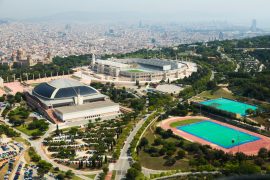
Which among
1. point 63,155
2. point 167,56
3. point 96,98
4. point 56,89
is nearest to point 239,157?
point 63,155

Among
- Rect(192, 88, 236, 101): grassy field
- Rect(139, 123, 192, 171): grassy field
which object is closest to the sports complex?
Rect(139, 123, 192, 171): grassy field

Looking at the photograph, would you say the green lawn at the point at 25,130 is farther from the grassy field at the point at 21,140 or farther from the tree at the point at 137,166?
the tree at the point at 137,166

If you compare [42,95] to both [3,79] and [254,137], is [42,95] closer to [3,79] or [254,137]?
[3,79]

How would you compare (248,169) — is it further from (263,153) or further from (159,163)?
(159,163)

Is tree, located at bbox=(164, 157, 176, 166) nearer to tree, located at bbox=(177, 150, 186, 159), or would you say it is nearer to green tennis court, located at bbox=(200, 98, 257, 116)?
tree, located at bbox=(177, 150, 186, 159)

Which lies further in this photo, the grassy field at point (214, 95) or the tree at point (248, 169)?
the grassy field at point (214, 95)

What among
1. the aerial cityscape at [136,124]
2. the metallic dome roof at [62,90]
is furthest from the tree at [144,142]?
the metallic dome roof at [62,90]
